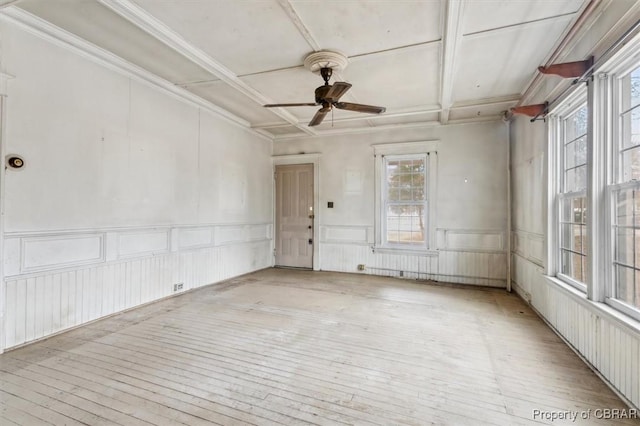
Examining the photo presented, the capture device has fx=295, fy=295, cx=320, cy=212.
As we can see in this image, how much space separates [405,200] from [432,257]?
1176 millimetres

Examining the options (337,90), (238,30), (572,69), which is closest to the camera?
(572,69)

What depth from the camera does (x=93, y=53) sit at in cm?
317

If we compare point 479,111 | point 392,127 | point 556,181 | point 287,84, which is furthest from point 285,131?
point 556,181

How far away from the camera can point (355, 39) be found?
2.88 meters

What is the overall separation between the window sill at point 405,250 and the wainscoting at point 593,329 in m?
1.76

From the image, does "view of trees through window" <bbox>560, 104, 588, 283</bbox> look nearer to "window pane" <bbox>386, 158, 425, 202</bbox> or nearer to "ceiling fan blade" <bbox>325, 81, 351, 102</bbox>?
"ceiling fan blade" <bbox>325, 81, 351, 102</bbox>

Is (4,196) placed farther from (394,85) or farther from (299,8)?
(394,85)

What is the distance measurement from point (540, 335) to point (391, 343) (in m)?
1.56

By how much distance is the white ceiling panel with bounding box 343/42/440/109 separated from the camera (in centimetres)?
321

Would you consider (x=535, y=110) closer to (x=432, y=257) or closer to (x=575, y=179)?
(x=575, y=179)

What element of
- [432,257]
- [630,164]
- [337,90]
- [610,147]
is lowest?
[432,257]

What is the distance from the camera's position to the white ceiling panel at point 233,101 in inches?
162

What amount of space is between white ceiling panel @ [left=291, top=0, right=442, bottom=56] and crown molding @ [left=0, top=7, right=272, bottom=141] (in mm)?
2287

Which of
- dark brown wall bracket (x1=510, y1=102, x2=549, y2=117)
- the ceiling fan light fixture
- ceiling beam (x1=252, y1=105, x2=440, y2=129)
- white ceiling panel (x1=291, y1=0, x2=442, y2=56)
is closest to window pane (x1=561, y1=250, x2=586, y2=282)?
dark brown wall bracket (x1=510, y1=102, x2=549, y2=117)
